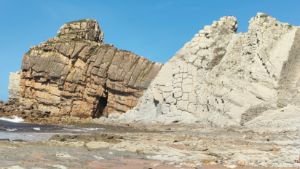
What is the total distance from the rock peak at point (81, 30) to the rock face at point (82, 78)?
11.5ft

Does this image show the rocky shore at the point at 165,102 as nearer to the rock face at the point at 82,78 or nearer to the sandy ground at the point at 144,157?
the sandy ground at the point at 144,157

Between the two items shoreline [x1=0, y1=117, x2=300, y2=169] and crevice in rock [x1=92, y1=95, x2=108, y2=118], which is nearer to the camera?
shoreline [x1=0, y1=117, x2=300, y2=169]

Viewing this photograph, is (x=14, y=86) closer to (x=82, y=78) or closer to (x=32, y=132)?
(x=82, y=78)

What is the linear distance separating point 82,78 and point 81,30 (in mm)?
12764

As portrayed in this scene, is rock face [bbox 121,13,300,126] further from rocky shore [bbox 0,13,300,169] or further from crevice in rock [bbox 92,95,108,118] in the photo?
crevice in rock [bbox 92,95,108,118]

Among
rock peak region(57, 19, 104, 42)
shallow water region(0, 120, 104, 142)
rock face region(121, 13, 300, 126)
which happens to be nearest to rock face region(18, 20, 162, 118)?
rock peak region(57, 19, 104, 42)

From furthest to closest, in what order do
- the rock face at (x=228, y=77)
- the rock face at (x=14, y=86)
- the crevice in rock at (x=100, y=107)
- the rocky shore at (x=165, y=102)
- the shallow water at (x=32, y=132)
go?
the rock face at (x=14, y=86) → the crevice in rock at (x=100, y=107) → the rock face at (x=228, y=77) → the shallow water at (x=32, y=132) → the rocky shore at (x=165, y=102)

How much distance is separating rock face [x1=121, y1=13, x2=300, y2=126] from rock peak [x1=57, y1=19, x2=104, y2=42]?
25063 millimetres

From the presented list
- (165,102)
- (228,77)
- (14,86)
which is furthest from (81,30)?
(228,77)

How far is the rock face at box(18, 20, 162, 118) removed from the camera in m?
82.1

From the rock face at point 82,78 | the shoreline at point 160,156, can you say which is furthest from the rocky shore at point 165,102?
the rock face at point 82,78

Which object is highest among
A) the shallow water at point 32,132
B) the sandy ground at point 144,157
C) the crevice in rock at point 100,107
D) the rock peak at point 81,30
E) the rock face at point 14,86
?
the rock peak at point 81,30

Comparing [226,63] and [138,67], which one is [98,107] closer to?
[138,67]

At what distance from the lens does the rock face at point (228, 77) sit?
50.5 meters
